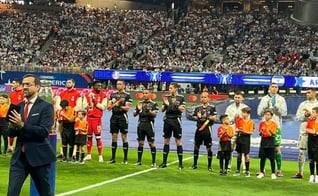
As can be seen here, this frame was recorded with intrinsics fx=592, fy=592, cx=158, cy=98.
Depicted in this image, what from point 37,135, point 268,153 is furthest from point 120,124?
point 37,135

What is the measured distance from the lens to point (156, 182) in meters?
12.2

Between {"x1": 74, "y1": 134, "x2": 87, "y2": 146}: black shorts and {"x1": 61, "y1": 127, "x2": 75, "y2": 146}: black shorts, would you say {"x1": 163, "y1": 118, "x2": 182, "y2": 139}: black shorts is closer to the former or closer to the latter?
{"x1": 74, "y1": 134, "x2": 87, "y2": 146}: black shorts

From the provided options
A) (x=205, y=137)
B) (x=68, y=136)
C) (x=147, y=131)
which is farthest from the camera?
(x=68, y=136)

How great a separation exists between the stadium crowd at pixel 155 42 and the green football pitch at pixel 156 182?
28645 millimetres

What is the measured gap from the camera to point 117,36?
179 ft

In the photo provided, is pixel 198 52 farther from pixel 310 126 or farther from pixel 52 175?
pixel 52 175

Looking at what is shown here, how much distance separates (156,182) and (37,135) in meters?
5.86

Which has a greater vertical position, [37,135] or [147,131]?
[37,135]

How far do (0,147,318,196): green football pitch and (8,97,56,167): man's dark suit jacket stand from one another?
3744mm

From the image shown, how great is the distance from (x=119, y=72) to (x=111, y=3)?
24252mm

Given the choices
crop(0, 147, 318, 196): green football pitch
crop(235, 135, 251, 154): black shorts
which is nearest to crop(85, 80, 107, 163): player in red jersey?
crop(0, 147, 318, 196): green football pitch

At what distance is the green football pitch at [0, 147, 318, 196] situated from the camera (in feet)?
36.4

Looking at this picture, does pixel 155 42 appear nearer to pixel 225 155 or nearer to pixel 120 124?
pixel 120 124

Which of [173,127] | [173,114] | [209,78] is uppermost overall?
[209,78]
